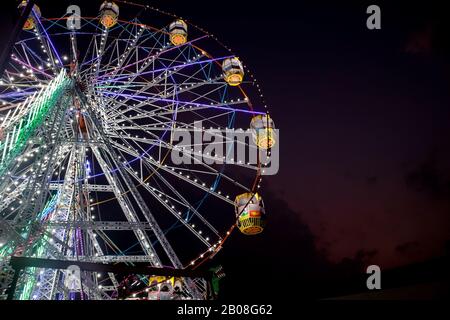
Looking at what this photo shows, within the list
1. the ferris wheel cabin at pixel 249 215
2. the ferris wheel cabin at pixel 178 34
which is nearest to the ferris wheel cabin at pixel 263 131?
the ferris wheel cabin at pixel 249 215

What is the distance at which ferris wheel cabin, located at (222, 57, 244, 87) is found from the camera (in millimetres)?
13023

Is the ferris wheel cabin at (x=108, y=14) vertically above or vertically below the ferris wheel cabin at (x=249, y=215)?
above

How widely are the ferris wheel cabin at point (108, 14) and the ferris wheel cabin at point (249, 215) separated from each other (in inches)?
275

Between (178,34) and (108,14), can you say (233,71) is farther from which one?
(108,14)

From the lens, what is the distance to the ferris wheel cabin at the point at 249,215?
11.7 metres

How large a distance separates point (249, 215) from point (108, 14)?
7.80 metres

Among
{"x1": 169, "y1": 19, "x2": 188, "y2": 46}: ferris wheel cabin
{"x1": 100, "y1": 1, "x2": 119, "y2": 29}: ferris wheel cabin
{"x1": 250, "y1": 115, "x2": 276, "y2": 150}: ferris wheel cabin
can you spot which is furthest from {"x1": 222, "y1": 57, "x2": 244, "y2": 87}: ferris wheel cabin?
{"x1": 100, "y1": 1, "x2": 119, "y2": 29}: ferris wheel cabin

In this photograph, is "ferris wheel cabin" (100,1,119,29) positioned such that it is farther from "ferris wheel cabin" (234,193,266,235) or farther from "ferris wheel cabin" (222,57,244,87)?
"ferris wheel cabin" (234,193,266,235)

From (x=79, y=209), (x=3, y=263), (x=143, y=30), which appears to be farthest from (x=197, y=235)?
(x=143, y=30)

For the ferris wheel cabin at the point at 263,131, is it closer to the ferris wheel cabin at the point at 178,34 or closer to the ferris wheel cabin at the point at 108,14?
the ferris wheel cabin at the point at 178,34

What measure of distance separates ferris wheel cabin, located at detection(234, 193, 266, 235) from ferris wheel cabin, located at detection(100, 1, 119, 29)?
6.99 m

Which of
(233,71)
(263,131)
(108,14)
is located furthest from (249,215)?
(108,14)
